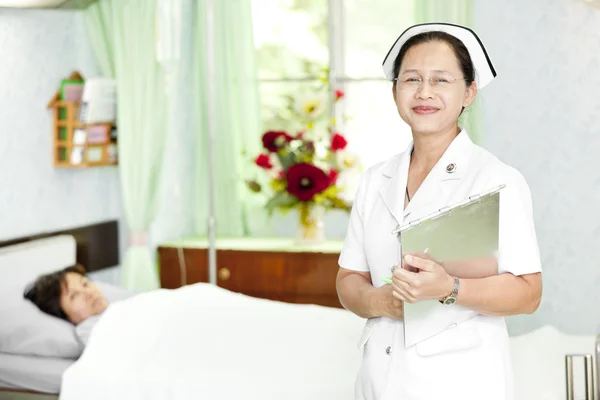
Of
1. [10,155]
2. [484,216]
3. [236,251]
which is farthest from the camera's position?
[236,251]

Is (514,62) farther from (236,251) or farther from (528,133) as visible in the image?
(236,251)

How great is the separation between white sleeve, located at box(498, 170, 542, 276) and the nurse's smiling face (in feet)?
0.67

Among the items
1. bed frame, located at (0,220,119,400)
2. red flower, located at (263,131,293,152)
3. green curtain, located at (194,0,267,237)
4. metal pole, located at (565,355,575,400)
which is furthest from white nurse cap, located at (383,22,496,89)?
green curtain, located at (194,0,267,237)

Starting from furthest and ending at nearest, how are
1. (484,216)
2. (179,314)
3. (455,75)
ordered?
(179,314), (455,75), (484,216)

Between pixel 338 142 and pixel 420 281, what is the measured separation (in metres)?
2.42

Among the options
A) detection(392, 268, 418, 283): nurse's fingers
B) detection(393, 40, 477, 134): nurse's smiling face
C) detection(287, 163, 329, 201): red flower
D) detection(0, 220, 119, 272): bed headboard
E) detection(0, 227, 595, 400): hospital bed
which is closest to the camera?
detection(392, 268, 418, 283): nurse's fingers

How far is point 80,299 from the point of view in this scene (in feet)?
10.8

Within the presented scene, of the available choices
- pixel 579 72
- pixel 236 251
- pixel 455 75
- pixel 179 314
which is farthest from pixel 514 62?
pixel 455 75

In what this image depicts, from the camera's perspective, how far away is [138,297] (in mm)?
3479

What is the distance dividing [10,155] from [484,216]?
2.03m

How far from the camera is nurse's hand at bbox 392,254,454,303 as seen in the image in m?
1.58

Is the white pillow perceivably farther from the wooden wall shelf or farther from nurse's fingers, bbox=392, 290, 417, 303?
nurse's fingers, bbox=392, 290, 417, 303

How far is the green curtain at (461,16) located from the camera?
375 centimetres

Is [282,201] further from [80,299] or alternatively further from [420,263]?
[420,263]
